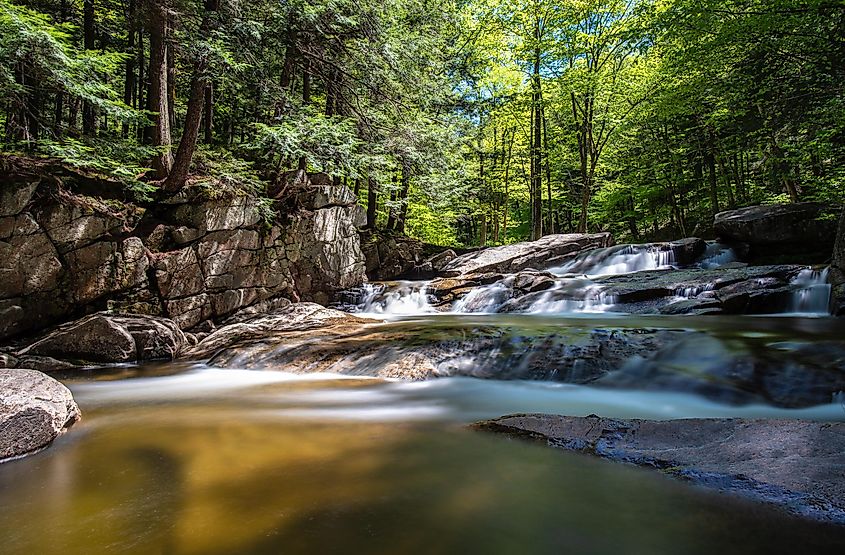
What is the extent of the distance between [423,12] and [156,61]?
26.7 ft

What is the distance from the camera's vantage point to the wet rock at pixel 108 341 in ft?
25.5

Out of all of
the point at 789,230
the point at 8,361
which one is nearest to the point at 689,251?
the point at 789,230

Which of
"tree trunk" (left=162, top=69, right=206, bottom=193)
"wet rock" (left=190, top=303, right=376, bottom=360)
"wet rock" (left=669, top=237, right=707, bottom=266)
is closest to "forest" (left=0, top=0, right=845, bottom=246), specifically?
"tree trunk" (left=162, top=69, right=206, bottom=193)

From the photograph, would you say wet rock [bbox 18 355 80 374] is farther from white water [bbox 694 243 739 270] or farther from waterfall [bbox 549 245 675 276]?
white water [bbox 694 243 739 270]

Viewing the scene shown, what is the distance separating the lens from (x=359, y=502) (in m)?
2.52

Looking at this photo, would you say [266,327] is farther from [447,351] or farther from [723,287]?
[723,287]

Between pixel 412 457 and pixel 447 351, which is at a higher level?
pixel 447 351

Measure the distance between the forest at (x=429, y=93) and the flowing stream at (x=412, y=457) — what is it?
5.10 meters

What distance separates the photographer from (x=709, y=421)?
3346 mm

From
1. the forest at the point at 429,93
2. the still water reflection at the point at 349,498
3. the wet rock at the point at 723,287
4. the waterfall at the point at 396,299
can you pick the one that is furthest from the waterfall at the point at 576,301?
the still water reflection at the point at 349,498

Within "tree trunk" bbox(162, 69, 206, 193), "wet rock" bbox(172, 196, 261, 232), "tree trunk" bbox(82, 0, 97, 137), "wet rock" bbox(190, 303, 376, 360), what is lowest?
"wet rock" bbox(190, 303, 376, 360)

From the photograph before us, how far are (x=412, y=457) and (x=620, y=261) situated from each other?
13286 mm

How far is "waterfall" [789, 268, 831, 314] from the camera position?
27.2ft

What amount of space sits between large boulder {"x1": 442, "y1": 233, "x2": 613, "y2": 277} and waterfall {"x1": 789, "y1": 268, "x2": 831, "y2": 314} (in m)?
8.05
